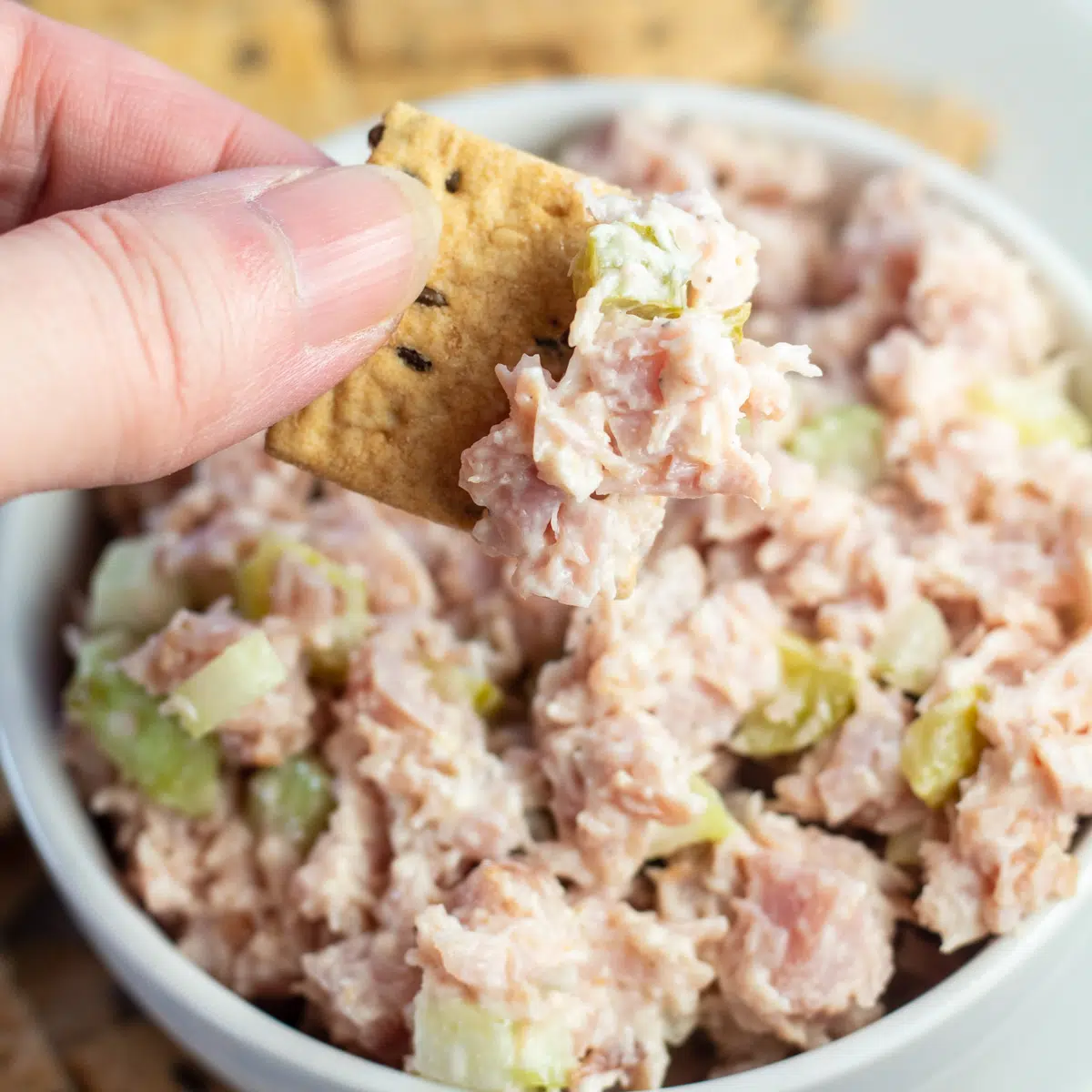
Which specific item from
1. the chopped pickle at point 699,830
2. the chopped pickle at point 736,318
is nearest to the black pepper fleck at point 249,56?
the chopped pickle at point 736,318

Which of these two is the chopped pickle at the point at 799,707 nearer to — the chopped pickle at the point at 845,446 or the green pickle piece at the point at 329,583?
the chopped pickle at the point at 845,446

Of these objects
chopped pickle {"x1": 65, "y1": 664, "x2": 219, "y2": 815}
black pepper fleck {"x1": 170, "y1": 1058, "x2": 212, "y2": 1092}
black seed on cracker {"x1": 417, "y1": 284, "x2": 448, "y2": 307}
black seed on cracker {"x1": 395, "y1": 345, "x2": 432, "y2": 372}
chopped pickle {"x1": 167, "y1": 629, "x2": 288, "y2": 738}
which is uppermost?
black seed on cracker {"x1": 417, "y1": 284, "x2": 448, "y2": 307}

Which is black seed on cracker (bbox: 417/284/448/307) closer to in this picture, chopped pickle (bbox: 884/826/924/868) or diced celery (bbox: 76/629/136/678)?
diced celery (bbox: 76/629/136/678)

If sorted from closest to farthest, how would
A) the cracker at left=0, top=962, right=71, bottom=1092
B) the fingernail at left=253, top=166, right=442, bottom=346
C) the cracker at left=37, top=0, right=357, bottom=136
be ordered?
the fingernail at left=253, top=166, right=442, bottom=346 → the cracker at left=0, top=962, right=71, bottom=1092 → the cracker at left=37, top=0, right=357, bottom=136

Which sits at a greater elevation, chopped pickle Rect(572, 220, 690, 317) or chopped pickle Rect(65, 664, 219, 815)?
chopped pickle Rect(572, 220, 690, 317)

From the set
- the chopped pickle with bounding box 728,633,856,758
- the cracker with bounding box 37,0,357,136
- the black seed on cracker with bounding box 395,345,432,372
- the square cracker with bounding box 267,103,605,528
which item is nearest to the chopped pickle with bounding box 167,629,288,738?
the square cracker with bounding box 267,103,605,528

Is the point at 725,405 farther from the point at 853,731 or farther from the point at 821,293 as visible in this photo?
the point at 821,293

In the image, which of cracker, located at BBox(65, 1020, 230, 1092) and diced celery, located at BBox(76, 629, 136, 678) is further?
cracker, located at BBox(65, 1020, 230, 1092)

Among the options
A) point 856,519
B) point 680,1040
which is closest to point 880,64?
point 856,519
